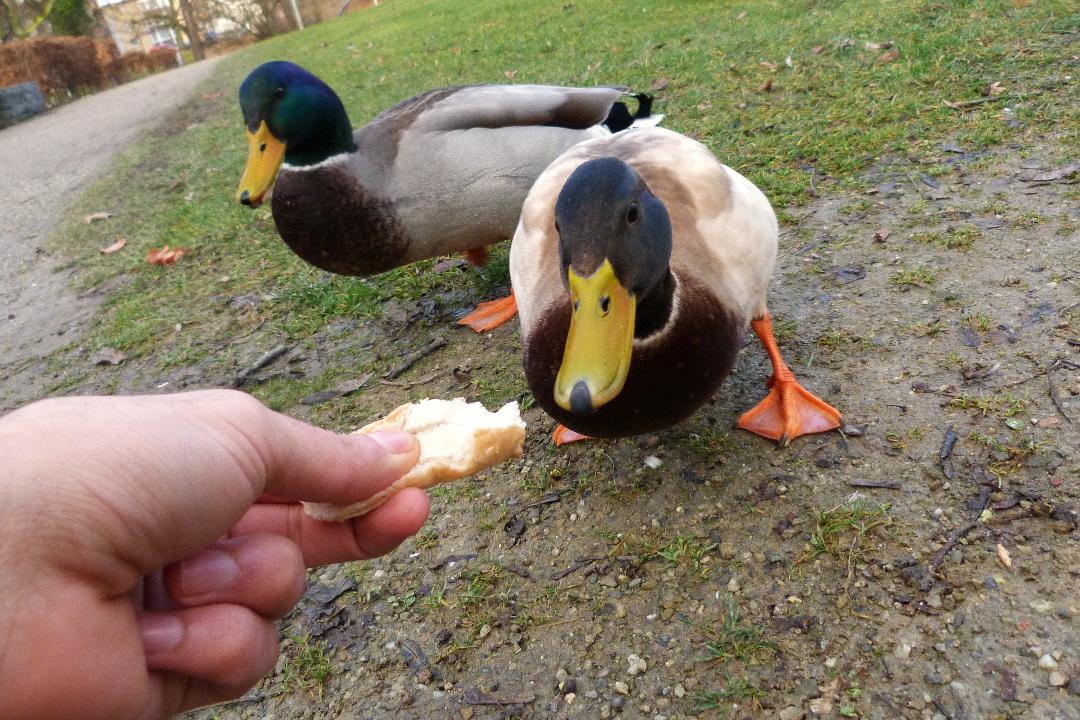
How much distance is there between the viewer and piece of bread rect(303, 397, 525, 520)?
4.82 ft

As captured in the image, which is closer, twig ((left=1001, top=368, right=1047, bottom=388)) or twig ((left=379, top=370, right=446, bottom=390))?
twig ((left=1001, top=368, right=1047, bottom=388))

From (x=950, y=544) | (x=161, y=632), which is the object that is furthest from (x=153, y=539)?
(x=950, y=544)

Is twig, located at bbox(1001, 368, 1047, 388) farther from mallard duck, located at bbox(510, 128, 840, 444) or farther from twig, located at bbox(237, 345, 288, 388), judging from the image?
twig, located at bbox(237, 345, 288, 388)

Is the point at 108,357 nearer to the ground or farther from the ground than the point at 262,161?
nearer to the ground

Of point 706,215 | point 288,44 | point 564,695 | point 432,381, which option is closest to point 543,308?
point 706,215

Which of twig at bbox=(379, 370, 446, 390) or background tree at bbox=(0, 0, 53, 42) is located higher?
background tree at bbox=(0, 0, 53, 42)

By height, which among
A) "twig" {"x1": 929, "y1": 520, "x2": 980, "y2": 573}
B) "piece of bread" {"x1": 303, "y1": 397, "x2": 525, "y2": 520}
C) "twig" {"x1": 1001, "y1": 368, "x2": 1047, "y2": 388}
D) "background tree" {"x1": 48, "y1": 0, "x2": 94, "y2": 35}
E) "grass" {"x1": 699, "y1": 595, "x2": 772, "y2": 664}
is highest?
"background tree" {"x1": 48, "y1": 0, "x2": 94, "y2": 35}

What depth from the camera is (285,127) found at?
3.41 meters

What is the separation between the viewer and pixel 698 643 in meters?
1.76

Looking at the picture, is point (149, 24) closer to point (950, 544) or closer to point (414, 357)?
point (414, 357)

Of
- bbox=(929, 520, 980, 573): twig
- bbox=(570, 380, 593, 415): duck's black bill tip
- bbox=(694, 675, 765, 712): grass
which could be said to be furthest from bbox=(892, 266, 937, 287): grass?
bbox=(570, 380, 593, 415): duck's black bill tip

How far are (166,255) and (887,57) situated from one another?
4770 mm

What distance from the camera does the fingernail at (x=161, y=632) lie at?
1.16 meters

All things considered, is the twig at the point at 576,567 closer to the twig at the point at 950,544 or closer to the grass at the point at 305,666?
the grass at the point at 305,666
